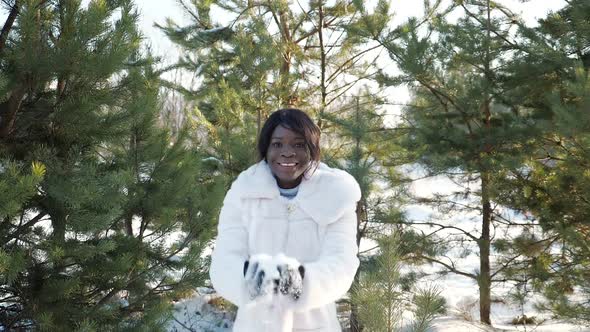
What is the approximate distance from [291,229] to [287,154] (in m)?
0.22

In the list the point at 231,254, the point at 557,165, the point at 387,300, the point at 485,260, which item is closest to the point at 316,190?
the point at 231,254

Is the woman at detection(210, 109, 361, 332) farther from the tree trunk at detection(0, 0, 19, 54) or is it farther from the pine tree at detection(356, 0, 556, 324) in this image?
the pine tree at detection(356, 0, 556, 324)

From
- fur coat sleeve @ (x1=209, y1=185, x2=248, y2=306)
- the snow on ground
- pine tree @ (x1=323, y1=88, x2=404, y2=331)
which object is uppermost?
pine tree @ (x1=323, y1=88, x2=404, y2=331)

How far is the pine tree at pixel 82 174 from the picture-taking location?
269cm

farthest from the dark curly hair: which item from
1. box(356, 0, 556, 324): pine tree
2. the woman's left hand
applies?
box(356, 0, 556, 324): pine tree

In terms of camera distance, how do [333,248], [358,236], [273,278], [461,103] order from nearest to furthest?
[273,278] → [333,248] → [358,236] → [461,103]

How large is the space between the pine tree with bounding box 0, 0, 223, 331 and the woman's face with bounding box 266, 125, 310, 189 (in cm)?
114

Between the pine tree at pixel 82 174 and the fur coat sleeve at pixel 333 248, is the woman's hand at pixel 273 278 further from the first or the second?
the pine tree at pixel 82 174

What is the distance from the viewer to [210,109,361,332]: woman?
1461 mm

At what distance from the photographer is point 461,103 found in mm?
5797

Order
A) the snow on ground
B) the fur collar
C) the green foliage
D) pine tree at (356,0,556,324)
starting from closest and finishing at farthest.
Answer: the fur collar, the green foliage, pine tree at (356,0,556,324), the snow on ground

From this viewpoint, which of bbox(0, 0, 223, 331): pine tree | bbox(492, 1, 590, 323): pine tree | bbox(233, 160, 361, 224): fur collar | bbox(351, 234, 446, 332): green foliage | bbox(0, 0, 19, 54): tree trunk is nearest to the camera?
bbox(233, 160, 361, 224): fur collar

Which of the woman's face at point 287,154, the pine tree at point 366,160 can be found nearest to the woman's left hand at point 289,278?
the woman's face at point 287,154

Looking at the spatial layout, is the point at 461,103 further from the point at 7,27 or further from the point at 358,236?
the point at 7,27
